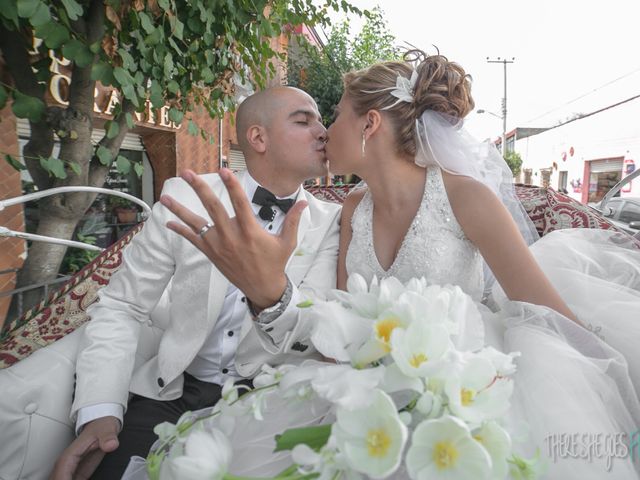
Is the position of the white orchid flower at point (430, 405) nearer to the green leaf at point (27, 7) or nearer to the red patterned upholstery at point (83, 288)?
the red patterned upholstery at point (83, 288)

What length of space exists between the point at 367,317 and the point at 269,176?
1.50m

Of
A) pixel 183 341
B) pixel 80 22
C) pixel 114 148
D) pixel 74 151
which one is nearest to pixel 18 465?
pixel 183 341

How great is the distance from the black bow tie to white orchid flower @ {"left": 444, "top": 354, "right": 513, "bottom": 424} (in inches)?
59.6

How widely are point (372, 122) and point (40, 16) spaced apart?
1429 mm

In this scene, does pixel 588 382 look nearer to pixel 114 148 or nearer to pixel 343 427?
pixel 343 427

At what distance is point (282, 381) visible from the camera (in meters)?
0.70

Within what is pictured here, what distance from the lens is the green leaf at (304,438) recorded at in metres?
0.62

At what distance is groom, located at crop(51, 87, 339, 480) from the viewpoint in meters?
1.08

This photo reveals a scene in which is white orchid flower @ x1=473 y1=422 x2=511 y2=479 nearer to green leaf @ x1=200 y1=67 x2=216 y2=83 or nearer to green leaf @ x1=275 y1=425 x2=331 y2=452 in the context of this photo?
green leaf @ x1=275 y1=425 x2=331 y2=452

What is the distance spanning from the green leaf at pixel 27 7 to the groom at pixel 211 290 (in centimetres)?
83

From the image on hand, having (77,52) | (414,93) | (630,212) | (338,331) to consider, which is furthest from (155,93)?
(630,212)

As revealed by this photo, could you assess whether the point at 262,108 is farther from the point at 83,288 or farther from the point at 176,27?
the point at 83,288

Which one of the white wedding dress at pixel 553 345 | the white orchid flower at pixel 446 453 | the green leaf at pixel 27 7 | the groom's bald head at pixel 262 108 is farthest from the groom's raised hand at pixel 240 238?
the green leaf at pixel 27 7

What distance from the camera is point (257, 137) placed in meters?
2.09
